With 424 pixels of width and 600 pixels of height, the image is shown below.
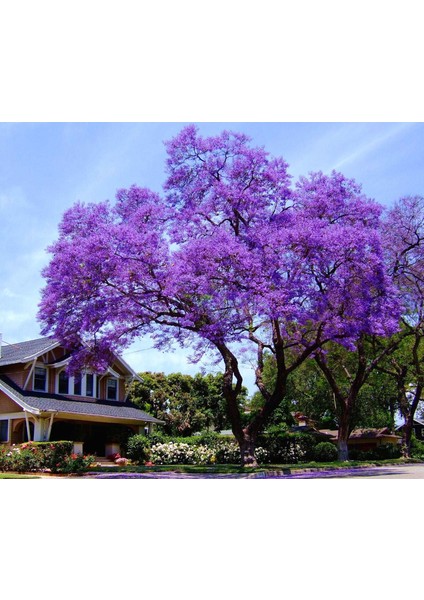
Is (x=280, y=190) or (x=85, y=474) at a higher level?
(x=280, y=190)

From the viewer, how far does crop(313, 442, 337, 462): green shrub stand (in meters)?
29.8

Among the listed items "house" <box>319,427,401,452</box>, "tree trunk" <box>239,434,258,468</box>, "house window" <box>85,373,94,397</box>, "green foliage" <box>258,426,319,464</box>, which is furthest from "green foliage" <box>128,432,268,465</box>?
"house" <box>319,427,401,452</box>

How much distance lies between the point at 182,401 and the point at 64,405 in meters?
13.7

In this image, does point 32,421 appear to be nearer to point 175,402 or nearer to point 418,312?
point 175,402

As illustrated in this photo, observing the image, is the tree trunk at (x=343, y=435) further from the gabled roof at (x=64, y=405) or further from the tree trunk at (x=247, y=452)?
the gabled roof at (x=64, y=405)

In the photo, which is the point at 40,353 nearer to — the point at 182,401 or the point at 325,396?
the point at 182,401

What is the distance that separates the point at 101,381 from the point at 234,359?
11125 millimetres

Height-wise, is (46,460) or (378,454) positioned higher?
(46,460)

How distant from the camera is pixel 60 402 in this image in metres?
26.6

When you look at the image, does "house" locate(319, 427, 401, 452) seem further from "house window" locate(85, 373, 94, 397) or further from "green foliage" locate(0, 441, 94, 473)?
"green foliage" locate(0, 441, 94, 473)

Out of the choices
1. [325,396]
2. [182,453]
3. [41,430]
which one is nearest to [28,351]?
[41,430]

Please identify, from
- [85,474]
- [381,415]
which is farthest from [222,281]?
[381,415]

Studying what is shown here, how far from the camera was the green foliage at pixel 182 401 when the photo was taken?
126 ft

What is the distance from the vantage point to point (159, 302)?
20.5 m
